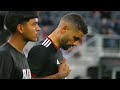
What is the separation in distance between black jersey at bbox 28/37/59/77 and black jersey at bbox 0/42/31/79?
5cm

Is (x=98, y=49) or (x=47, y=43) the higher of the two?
(x=47, y=43)

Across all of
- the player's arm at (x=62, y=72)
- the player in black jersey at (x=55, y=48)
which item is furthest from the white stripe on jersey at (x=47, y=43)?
the player's arm at (x=62, y=72)

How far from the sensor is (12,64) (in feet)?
6.24

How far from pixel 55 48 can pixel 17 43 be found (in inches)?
7.3

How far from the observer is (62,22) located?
2.05 meters

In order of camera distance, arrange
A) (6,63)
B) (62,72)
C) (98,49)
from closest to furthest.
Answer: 1. (6,63)
2. (62,72)
3. (98,49)

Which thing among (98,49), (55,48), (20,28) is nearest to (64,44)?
(55,48)

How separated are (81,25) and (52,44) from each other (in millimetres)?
168

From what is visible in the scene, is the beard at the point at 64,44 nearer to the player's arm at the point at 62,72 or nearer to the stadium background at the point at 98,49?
the player's arm at the point at 62,72

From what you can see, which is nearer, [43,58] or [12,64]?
[12,64]

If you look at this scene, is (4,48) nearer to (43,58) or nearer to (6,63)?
(6,63)

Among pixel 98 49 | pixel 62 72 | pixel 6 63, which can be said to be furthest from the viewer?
pixel 98 49
